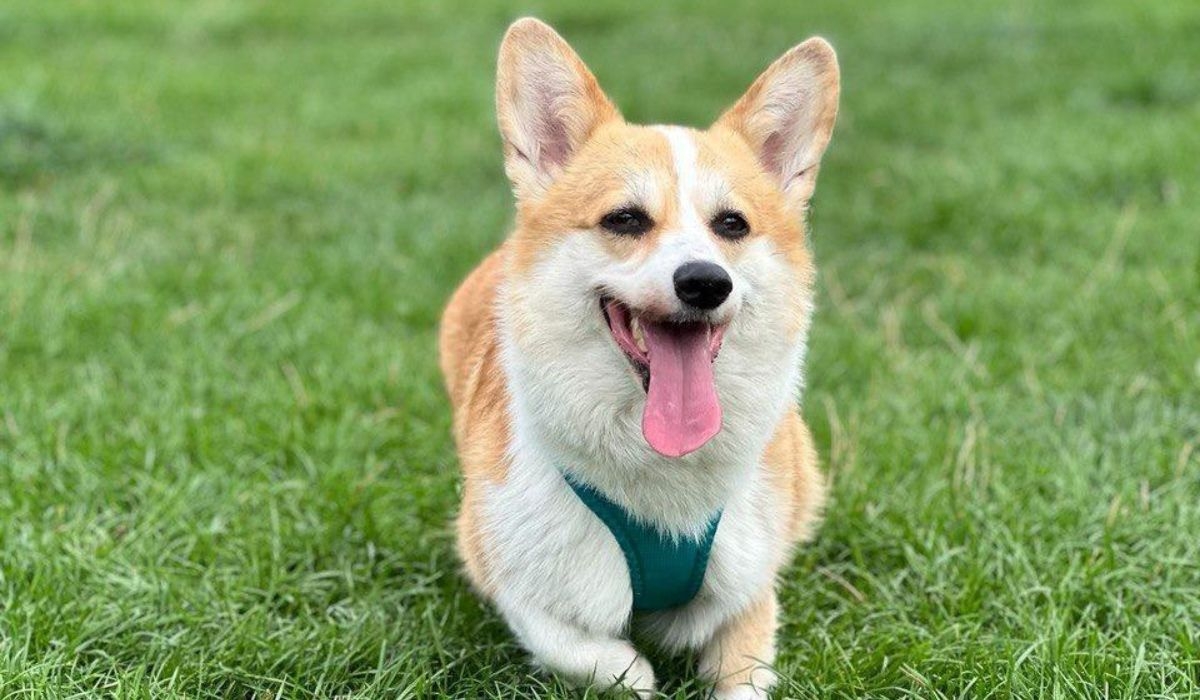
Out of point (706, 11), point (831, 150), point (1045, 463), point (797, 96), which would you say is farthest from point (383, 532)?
point (706, 11)

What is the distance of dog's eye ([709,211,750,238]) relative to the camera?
2818mm

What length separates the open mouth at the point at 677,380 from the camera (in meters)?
2.61

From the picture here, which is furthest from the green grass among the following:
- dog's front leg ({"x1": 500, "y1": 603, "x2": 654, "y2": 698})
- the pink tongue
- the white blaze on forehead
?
the white blaze on forehead

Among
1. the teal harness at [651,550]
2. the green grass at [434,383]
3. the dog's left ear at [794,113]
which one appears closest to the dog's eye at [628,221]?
the dog's left ear at [794,113]

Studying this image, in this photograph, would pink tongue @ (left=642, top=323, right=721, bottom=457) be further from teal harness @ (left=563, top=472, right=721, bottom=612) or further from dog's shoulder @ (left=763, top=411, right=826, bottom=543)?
dog's shoulder @ (left=763, top=411, right=826, bottom=543)

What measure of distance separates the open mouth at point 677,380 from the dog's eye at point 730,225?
274 mm

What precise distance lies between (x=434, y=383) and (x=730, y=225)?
2.23 meters

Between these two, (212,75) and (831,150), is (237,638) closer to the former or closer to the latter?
(831,150)

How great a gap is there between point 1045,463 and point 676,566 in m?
1.73

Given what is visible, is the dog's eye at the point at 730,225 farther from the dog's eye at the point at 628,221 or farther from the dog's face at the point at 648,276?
the dog's eye at the point at 628,221

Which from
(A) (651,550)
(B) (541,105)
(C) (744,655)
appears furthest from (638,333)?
(C) (744,655)

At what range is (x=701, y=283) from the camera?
8.23ft

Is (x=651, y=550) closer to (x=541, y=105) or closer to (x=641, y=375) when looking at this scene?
(x=641, y=375)

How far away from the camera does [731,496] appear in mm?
2898
